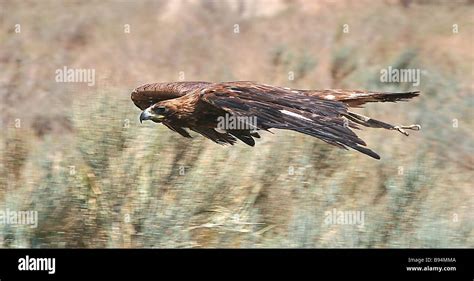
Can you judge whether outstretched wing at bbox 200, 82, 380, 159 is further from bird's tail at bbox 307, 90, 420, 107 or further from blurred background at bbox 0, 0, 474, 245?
blurred background at bbox 0, 0, 474, 245

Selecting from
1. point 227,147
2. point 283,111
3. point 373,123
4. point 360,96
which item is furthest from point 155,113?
point 373,123

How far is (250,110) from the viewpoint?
7.45m

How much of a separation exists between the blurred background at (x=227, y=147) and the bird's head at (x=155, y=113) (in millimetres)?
263

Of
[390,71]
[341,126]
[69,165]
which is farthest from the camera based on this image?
[390,71]

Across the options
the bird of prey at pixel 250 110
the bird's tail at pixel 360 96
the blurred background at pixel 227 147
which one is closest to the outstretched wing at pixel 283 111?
the bird of prey at pixel 250 110

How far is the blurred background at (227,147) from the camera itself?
25.3 ft

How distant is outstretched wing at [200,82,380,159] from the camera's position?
7.40m

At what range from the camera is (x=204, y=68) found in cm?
992

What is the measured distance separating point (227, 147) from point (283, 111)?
77 cm
